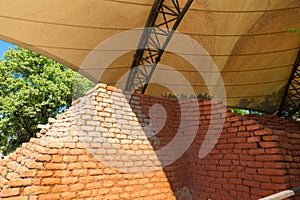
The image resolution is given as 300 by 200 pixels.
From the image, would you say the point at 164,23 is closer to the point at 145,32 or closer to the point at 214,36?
the point at 145,32

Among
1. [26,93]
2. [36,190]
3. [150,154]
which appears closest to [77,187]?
[36,190]

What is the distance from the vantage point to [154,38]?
22.4 feet

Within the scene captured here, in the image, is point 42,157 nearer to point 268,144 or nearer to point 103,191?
point 103,191

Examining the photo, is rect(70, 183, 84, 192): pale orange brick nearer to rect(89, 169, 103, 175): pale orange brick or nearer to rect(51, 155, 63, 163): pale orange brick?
rect(89, 169, 103, 175): pale orange brick

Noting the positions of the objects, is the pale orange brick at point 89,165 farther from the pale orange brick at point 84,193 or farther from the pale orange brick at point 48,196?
the pale orange brick at point 48,196

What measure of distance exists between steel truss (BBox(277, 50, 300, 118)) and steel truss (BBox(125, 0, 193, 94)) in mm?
5559

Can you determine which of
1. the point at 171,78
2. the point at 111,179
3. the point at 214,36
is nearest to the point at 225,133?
the point at 111,179

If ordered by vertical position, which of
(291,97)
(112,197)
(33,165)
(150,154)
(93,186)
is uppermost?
(291,97)

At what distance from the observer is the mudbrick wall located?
2.90 m

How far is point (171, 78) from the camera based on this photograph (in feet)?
29.1

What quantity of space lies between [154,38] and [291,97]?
7.22 metres

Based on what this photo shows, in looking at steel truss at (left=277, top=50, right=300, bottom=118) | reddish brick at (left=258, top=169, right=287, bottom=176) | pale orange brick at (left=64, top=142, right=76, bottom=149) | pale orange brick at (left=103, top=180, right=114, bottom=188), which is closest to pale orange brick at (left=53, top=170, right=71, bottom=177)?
pale orange brick at (left=64, top=142, right=76, bottom=149)

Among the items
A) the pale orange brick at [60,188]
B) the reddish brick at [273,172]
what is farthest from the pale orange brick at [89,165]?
the reddish brick at [273,172]

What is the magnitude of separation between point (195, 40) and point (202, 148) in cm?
433
